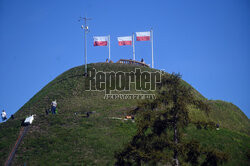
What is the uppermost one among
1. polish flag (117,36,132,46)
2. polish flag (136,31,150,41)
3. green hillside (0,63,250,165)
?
polish flag (136,31,150,41)

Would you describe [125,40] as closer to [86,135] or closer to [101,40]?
[101,40]

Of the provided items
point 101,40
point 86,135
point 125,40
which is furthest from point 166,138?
point 101,40

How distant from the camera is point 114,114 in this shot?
5134 cm

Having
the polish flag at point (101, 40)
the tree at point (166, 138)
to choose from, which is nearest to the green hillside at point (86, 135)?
the tree at point (166, 138)

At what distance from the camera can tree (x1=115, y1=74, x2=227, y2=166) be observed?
23953 mm

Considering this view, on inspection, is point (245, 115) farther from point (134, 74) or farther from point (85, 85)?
point (85, 85)

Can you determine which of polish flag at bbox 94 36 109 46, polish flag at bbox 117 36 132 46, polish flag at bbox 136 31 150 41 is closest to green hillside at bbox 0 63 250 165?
polish flag at bbox 94 36 109 46

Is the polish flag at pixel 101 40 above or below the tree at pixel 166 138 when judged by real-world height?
above

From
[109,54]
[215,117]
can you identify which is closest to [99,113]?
[215,117]

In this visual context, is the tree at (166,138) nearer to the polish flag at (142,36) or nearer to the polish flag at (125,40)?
the polish flag at (125,40)

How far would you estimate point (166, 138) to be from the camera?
25453 mm

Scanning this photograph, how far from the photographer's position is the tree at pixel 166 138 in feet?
78.6

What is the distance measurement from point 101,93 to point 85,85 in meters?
5.33

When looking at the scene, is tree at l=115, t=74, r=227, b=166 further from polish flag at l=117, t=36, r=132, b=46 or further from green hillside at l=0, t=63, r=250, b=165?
polish flag at l=117, t=36, r=132, b=46
